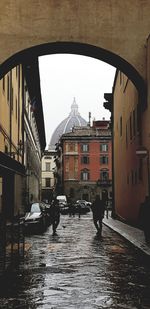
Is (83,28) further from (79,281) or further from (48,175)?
(48,175)

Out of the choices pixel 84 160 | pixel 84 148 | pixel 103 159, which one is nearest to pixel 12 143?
pixel 84 160

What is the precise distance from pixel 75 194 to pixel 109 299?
84.1m

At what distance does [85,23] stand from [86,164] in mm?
72219

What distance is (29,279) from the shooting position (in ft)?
30.7

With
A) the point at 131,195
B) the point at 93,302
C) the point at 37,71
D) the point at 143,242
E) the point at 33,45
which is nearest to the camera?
the point at 93,302

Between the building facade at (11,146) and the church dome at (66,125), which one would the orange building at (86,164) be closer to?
the building facade at (11,146)

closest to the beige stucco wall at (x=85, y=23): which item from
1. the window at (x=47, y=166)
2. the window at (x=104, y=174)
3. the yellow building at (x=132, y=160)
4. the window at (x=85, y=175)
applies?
the yellow building at (x=132, y=160)

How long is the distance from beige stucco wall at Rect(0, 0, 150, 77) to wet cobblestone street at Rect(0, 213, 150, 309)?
28.2ft

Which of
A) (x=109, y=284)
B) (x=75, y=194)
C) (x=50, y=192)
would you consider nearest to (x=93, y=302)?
(x=109, y=284)

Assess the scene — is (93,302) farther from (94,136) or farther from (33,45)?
(94,136)

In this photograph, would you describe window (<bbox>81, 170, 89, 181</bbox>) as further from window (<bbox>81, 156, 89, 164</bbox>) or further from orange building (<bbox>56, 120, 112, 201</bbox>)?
window (<bbox>81, 156, 89, 164</bbox>)

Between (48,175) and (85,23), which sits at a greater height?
(48,175)

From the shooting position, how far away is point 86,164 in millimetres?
91500

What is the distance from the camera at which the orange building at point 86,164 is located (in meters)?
91.2
